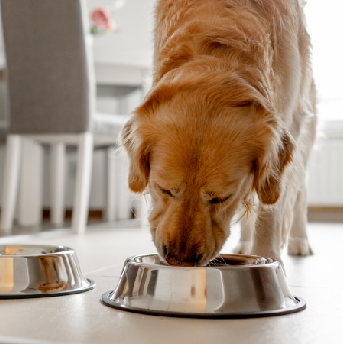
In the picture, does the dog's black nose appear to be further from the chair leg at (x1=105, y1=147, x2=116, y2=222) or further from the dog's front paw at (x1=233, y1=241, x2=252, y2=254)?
the chair leg at (x1=105, y1=147, x2=116, y2=222)

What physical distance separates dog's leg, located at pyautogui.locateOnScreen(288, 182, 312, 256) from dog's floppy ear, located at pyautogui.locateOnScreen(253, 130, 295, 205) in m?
0.83

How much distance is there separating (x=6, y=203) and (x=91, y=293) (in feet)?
7.29

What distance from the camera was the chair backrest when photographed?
302cm

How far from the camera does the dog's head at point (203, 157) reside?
3.79ft

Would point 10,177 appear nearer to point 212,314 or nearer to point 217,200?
point 217,200

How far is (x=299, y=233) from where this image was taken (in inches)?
86.4

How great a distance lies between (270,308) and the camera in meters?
0.97

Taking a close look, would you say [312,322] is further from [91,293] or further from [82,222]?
Result: [82,222]

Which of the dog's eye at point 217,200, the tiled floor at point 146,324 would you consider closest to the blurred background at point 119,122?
the dog's eye at point 217,200

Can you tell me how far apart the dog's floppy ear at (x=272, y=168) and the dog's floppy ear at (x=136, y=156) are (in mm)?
285

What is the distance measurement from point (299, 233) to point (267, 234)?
0.70 meters

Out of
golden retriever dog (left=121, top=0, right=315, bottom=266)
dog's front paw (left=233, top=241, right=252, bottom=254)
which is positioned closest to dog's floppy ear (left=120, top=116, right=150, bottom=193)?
golden retriever dog (left=121, top=0, right=315, bottom=266)

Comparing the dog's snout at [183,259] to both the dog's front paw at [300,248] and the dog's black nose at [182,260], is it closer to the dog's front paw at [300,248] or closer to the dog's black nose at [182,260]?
the dog's black nose at [182,260]

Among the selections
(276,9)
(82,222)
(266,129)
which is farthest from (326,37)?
(266,129)
